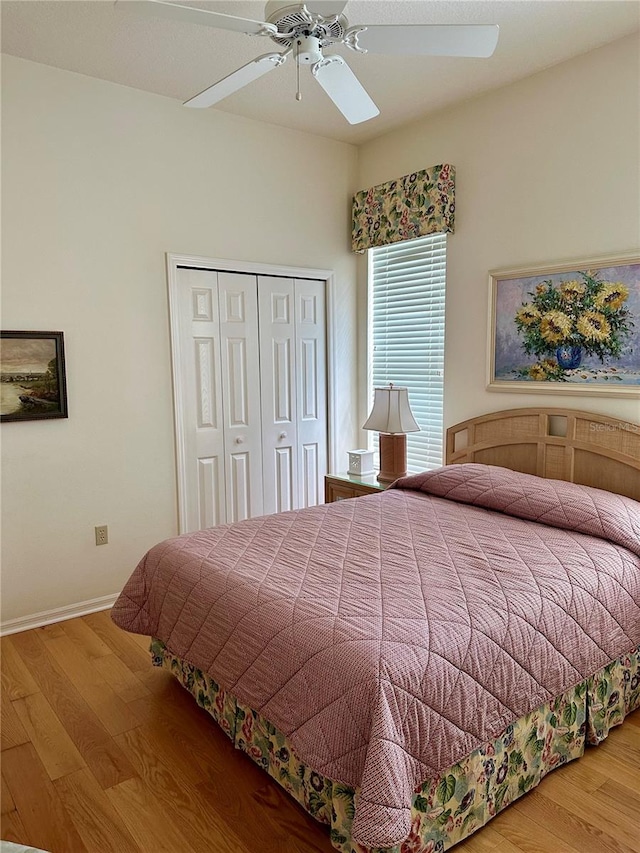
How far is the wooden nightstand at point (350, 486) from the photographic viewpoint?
11.9 feet

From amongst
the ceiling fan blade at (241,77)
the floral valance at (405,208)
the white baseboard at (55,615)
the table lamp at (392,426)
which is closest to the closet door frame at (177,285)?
the floral valance at (405,208)

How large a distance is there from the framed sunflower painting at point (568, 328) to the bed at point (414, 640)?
0.31m

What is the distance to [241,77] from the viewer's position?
2184 mm

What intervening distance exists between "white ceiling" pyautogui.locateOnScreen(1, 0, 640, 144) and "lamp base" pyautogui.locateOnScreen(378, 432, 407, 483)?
78.0 inches

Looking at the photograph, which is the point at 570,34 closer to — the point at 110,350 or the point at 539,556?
the point at 539,556

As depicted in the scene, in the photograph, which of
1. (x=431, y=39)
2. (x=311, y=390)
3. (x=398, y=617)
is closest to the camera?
(x=398, y=617)

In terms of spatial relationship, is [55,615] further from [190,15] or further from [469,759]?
[190,15]

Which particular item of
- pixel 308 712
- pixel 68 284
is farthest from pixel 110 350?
pixel 308 712

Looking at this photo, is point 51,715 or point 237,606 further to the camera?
point 51,715

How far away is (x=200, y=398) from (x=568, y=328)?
2.14m

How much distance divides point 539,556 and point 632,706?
2.51ft

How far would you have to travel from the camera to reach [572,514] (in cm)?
246

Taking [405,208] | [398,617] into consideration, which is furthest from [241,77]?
[398,617]

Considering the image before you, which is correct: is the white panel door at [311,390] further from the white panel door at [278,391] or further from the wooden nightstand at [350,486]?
the wooden nightstand at [350,486]
